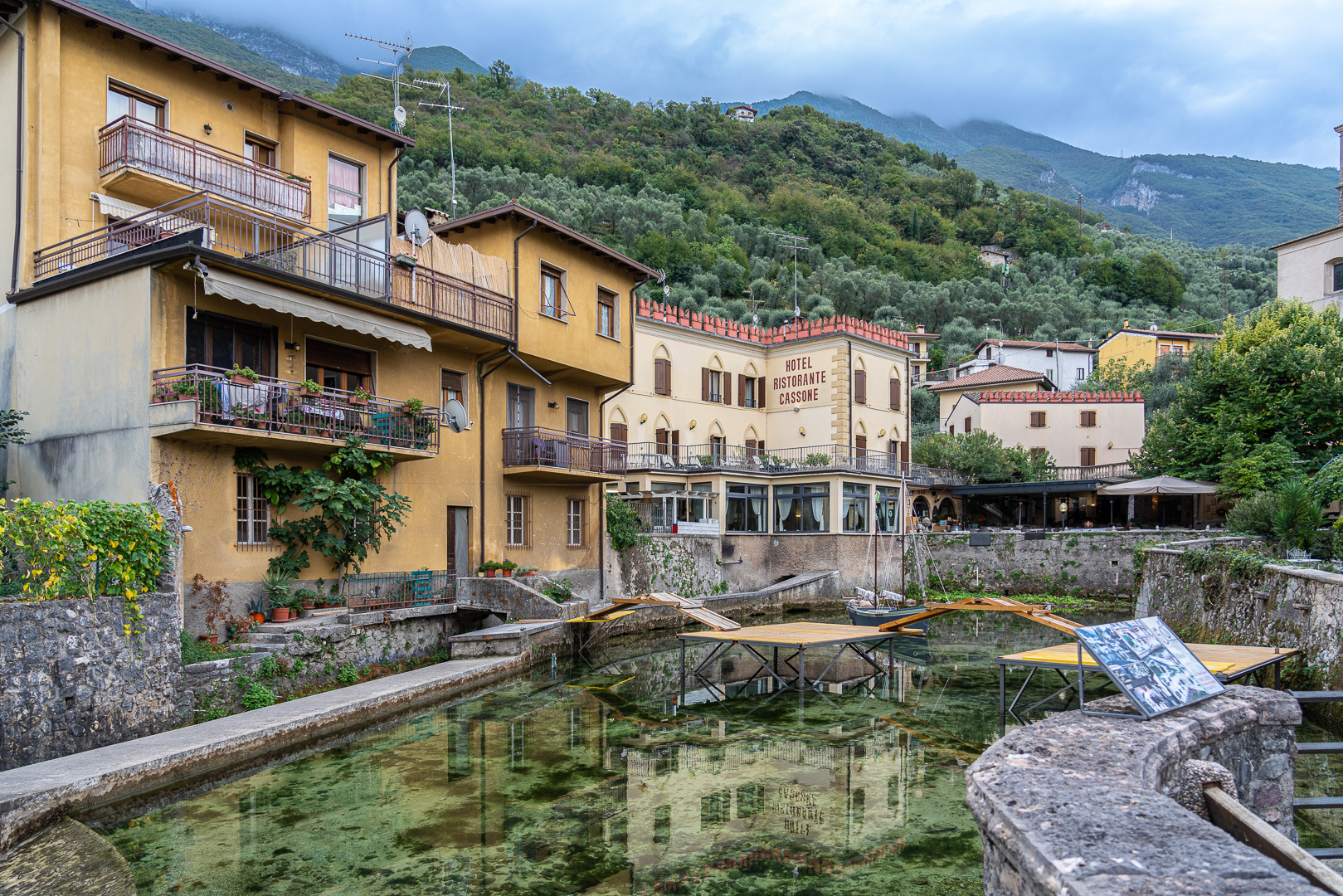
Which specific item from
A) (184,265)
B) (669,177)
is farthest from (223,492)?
(669,177)

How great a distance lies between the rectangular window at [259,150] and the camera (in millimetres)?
17578

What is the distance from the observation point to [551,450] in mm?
20906

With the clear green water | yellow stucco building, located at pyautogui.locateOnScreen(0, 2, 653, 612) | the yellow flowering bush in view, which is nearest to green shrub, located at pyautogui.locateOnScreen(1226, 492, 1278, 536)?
the clear green water

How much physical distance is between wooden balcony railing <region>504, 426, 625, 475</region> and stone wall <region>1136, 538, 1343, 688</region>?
13613 mm

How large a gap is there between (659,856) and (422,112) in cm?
6573

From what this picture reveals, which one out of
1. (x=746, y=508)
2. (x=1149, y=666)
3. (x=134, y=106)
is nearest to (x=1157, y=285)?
(x=746, y=508)

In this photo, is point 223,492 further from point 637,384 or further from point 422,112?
point 422,112

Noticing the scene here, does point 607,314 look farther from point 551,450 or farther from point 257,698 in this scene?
point 257,698

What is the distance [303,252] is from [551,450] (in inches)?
277

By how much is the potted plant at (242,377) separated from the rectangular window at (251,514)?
1811mm

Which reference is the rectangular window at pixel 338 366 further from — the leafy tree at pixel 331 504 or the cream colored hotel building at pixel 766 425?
the cream colored hotel building at pixel 766 425

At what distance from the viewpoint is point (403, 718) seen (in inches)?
500

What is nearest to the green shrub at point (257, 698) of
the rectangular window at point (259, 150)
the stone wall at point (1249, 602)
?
the rectangular window at point (259, 150)

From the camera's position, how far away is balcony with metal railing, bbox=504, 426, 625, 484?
20.6 metres
